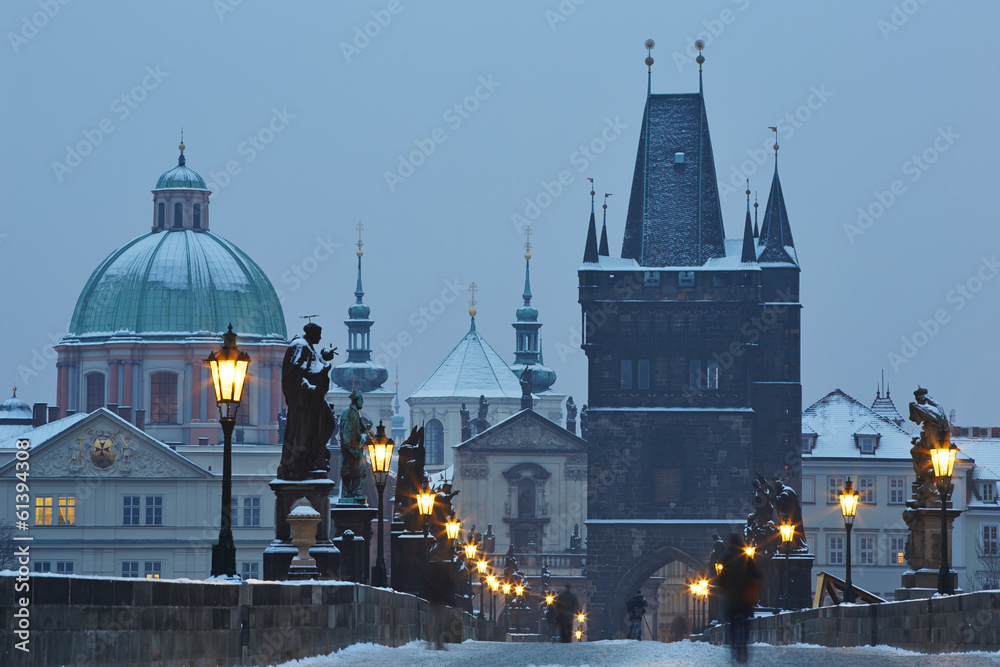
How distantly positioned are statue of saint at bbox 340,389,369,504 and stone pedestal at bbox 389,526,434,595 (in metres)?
5.96

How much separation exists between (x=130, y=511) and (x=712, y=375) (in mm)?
30414

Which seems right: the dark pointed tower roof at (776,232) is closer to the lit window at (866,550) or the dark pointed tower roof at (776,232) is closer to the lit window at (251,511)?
the lit window at (866,550)

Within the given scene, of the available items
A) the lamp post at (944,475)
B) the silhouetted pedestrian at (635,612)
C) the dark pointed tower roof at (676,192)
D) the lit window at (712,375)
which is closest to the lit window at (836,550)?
the lit window at (712,375)

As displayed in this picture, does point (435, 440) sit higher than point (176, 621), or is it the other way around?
point (435, 440)

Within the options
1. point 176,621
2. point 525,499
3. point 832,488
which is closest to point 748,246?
point 832,488

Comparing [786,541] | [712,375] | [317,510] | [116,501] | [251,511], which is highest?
[712,375]

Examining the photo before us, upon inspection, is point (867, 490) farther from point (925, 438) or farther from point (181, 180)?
point (925, 438)

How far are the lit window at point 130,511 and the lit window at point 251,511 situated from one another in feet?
18.5

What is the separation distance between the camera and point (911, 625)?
2508 centimetres

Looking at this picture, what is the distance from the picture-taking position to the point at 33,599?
505 inches

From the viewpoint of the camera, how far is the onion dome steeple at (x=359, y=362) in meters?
154

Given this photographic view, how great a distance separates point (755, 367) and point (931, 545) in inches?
2676

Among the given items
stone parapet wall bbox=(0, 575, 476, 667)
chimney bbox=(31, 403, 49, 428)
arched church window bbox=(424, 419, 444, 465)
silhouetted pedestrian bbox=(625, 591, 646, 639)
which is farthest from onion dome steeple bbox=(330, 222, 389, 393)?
stone parapet wall bbox=(0, 575, 476, 667)

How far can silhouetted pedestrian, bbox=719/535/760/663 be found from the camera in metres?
24.9
